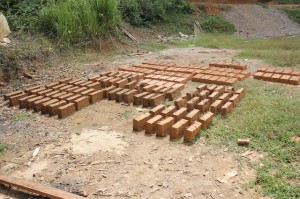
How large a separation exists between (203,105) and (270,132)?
3.31 ft

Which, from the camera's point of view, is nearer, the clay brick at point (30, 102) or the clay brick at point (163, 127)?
the clay brick at point (163, 127)

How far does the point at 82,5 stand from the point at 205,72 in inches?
157

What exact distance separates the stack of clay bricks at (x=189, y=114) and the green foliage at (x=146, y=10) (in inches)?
280

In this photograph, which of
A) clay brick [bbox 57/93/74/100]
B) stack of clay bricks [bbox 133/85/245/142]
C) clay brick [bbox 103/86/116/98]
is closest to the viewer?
Answer: stack of clay bricks [bbox 133/85/245/142]

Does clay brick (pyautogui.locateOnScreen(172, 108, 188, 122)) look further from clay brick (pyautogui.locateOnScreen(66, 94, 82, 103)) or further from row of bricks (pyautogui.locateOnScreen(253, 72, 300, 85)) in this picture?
row of bricks (pyautogui.locateOnScreen(253, 72, 300, 85))

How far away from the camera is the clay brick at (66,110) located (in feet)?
14.7

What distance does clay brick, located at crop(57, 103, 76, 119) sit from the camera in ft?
14.7

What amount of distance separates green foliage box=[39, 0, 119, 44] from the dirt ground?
3816 mm

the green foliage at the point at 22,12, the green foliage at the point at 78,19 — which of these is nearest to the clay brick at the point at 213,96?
the green foliage at the point at 78,19

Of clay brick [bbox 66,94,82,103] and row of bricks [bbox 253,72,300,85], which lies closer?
clay brick [bbox 66,94,82,103]

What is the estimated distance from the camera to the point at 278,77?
18.7 ft

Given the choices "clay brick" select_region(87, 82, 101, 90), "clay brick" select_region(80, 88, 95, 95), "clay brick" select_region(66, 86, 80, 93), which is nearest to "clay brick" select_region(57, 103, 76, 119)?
"clay brick" select_region(80, 88, 95, 95)

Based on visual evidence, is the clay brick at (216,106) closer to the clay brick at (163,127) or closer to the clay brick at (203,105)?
the clay brick at (203,105)

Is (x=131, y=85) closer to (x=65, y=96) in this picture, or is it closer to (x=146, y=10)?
(x=65, y=96)
